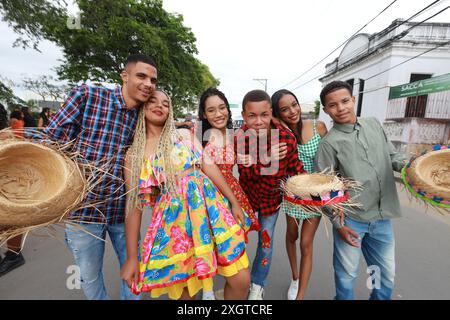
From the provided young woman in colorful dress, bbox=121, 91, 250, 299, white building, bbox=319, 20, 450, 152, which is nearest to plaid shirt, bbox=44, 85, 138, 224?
young woman in colorful dress, bbox=121, 91, 250, 299

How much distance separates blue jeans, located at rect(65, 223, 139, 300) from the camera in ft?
4.89

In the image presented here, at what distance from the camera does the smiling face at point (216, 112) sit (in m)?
1.86

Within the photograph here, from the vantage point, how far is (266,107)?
167 centimetres

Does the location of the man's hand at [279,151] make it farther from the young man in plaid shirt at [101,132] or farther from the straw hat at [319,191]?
the young man in plaid shirt at [101,132]

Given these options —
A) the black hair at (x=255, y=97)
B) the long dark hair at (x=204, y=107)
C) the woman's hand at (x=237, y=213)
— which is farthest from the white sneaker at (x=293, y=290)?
the black hair at (x=255, y=97)

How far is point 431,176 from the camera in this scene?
1.25 m

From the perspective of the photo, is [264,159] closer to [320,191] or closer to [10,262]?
[320,191]

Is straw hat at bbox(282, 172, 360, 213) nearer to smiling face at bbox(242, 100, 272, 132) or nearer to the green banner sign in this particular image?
smiling face at bbox(242, 100, 272, 132)

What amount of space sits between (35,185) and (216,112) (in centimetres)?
124

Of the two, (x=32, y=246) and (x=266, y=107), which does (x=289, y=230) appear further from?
(x=32, y=246)

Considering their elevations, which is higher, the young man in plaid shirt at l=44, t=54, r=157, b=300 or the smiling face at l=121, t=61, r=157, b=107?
the smiling face at l=121, t=61, r=157, b=107

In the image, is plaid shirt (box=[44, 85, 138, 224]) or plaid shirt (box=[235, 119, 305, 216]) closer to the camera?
plaid shirt (box=[44, 85, 138, 224])

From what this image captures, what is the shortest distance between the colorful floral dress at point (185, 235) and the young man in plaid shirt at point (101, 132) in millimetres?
306

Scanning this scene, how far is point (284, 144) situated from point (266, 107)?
30 centimetres
